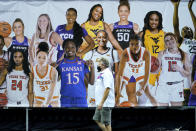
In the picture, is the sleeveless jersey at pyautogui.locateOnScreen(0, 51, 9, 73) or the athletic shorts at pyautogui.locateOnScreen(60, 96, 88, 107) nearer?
the athletic shorts at pyautogui.locateOnScreen(60, 96, 88, 107)

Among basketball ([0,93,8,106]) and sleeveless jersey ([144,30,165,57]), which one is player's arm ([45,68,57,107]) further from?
sleeveless jersey ([144,30,165,57])

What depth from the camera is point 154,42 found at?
8555 mm

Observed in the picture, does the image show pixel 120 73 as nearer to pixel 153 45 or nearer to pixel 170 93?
pixel 153 45

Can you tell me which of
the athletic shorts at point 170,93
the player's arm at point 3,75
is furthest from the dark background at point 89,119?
the player's arm at point 3,75

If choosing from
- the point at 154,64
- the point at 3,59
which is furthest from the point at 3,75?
the point at 154,64

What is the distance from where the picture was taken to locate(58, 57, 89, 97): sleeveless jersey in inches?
332

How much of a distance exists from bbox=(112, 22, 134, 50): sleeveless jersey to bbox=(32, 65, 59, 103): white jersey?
5.84ft

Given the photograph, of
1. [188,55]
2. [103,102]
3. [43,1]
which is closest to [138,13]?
[188,55]

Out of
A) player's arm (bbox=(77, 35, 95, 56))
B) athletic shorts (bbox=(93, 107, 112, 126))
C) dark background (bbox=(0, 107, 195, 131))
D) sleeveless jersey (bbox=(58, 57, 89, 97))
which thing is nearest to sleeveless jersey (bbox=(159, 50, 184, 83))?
dark background (bbox=(0, 107, 195, 131))

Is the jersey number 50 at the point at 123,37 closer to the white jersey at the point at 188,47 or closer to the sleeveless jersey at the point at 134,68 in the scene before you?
the sleeveless jersey at the point at 134,68

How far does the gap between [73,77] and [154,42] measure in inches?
85.1

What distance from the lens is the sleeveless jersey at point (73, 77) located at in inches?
332

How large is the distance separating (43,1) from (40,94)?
7.46ft

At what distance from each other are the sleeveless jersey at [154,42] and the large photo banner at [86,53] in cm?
2
